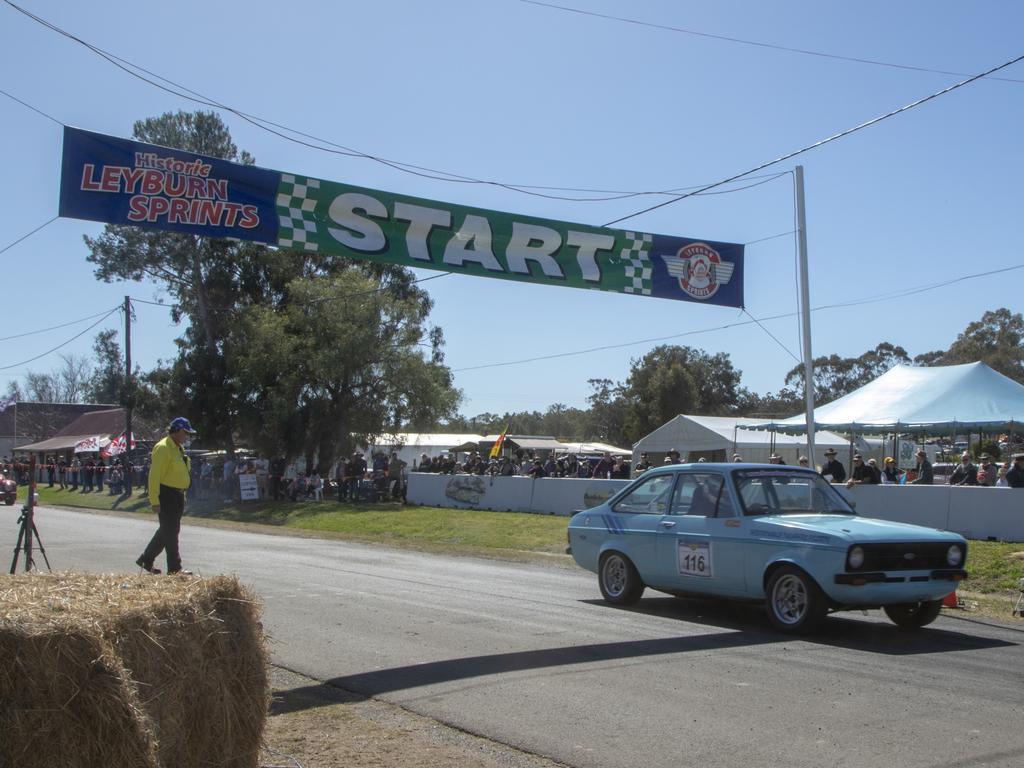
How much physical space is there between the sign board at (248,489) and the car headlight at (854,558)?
30.7 metres

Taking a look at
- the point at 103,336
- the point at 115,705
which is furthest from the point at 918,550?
the point at 103,336

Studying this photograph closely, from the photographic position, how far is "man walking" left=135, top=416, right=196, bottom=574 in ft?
32.3

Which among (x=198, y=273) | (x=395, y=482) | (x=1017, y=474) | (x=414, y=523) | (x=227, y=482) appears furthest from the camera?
(x=198, y=273)

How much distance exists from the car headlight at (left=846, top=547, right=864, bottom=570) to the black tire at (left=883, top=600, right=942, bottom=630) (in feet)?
3.98

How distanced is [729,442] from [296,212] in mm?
26101

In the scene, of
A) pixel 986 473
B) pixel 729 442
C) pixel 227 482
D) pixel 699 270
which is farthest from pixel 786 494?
pixel 227 482

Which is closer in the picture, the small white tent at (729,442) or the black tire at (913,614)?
the black tire at (913,614)

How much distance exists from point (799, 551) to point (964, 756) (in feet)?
12.7

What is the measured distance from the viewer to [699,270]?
601 inches

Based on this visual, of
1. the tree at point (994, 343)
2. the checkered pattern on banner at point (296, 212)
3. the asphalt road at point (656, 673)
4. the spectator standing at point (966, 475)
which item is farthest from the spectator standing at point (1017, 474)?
the tree at point (994, 343)

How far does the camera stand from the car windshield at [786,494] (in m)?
10.3

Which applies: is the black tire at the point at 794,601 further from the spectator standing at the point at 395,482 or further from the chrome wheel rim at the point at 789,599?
the spectator standing at the point at 395,482

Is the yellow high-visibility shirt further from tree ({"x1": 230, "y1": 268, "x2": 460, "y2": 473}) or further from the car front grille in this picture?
tree ({"x1": 230, "y1": 268, "x2": 460, "y2": 473})

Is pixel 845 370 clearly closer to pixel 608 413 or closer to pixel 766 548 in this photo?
pixel 608 413
